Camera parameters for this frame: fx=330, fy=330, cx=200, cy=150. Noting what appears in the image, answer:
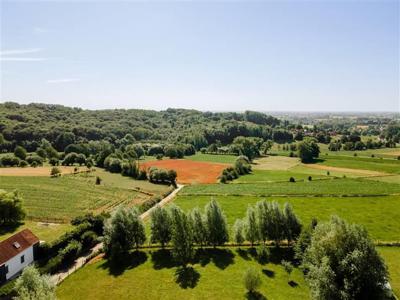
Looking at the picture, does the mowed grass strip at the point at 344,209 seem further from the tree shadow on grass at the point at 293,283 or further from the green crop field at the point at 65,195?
the tree shadow on grass at the point at 293,283

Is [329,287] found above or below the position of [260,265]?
above

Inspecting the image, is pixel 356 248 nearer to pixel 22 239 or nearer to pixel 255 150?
pixel 22 239

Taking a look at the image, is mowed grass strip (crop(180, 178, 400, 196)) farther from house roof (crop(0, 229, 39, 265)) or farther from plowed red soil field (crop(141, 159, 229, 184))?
house roof (crop(0, 229, 39, 265))

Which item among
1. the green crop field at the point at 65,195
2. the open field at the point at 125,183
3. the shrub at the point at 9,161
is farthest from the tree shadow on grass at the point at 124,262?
the shrub at the point at 9,161

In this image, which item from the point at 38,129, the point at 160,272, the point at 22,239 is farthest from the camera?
the point at 38,129

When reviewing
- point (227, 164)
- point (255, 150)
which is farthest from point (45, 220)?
point (255, 150)

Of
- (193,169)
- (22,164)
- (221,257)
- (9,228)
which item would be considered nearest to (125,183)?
(193,169)
